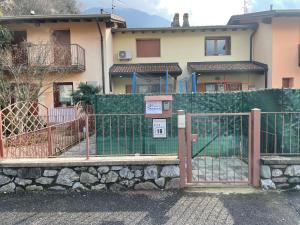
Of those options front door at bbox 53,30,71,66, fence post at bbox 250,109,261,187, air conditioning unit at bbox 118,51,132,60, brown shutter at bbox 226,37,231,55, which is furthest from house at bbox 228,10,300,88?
fence post at bbox 250,109,261,187

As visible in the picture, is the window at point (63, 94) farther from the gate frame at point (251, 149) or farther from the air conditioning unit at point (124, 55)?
the gate frame at point (251, 149)

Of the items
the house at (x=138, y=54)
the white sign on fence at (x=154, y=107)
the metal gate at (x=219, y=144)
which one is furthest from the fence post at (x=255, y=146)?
the house at (x=138, y=54)

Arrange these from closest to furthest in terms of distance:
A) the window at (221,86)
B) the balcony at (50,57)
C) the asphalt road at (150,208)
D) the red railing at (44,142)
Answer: the asphalt road at (150,208) → the red railing at (44,142) → the balcony at (50,57) → the window at (221,86)

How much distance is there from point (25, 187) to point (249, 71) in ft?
45.5

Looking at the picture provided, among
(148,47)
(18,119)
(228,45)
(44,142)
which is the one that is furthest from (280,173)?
(228,45)

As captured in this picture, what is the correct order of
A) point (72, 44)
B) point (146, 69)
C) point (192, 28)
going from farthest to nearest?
point (192, 28) → point (146, 69) → point (72, 44)

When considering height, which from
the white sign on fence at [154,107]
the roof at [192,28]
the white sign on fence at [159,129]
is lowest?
the white sign on fence at [159,129]

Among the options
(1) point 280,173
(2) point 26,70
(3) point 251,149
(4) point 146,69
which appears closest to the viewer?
(1) point 280,173

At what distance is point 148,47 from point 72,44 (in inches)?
184

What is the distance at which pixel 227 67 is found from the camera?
1684cm

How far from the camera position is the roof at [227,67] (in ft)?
53.6

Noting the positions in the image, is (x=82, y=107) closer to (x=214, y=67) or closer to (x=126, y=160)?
(x=126, y=160)

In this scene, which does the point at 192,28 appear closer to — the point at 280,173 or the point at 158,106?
the point at 158,106

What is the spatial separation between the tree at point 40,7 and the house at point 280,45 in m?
19.1
